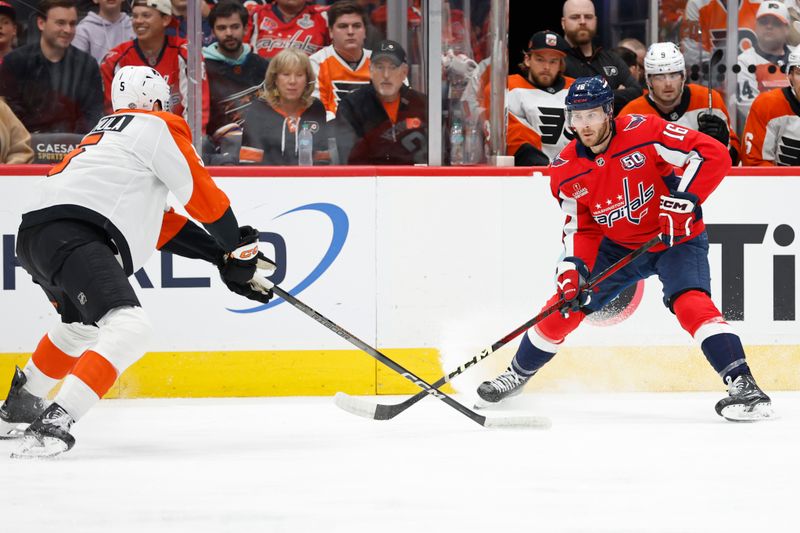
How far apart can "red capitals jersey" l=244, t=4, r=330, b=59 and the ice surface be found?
4.74 ft

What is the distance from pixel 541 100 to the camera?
197 inches

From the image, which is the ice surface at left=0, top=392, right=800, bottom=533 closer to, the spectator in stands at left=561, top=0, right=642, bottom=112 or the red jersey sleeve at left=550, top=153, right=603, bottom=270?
the red jersey sleeve at left=550, top=153, right=603, bottom=270

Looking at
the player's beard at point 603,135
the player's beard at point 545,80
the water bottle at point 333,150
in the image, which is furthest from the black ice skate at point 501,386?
the player's beard at point 545,80

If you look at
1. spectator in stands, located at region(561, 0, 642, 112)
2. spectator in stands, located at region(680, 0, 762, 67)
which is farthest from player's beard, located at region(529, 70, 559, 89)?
spectator in stands, located at region(680, 0, 762, 67)

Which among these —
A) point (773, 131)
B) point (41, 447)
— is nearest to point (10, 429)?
point (41, 447)

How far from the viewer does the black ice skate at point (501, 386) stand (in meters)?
4.27

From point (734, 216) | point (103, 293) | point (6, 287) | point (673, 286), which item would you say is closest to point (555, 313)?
point (673, 286)

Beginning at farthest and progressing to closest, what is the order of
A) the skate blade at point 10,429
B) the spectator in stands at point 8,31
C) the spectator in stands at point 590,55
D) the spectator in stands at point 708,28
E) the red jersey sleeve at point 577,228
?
the spectator in stands at point 708,28 → the spectator in stands at point 590,55 → the spectator in stands at point 8,31 → the red jersey sleeve at point 577,228 → the skate blade at point 10,429

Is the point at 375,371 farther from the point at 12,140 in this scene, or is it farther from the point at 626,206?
the point at 12,140

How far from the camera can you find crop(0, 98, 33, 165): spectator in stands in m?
4.50

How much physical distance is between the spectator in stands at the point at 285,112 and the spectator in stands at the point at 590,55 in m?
1.21

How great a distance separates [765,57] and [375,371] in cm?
232

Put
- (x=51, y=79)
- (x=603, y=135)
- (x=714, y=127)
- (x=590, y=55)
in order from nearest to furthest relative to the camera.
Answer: (x=603, y=135), (x=51, y=79), (x=714, y=127), (x=590, y=55)

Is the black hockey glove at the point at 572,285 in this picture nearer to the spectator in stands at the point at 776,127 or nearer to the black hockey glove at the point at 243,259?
the black hockey glove at the point at 243,259
